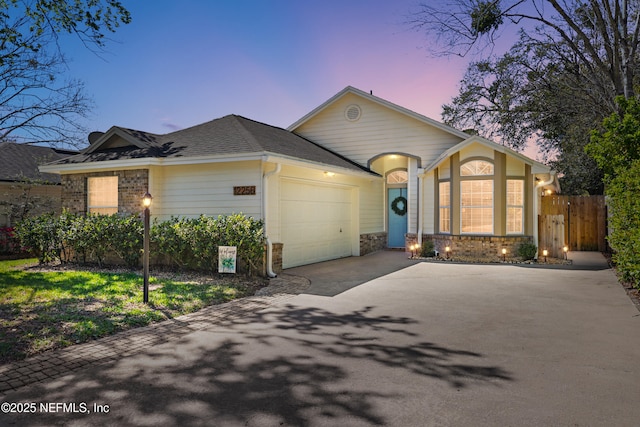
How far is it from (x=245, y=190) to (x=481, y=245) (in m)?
7.82

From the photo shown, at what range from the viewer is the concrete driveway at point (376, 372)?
318 centimetres

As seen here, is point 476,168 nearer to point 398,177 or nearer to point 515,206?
point 515,206

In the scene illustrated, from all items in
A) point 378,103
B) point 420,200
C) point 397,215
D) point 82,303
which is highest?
point 378,103

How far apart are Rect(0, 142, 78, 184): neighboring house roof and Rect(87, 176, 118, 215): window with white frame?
5574 millimetres

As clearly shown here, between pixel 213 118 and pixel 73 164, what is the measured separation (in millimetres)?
4483

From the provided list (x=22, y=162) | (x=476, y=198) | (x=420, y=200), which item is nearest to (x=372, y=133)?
(x=420, y=200)

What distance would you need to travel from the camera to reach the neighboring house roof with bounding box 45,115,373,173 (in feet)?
34.4

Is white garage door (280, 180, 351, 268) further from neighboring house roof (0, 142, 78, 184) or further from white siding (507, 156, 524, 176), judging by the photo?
neighboring house roof (0, 142, 78, 184)

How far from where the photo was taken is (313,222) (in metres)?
12.2

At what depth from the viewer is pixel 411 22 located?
1115 centimetres

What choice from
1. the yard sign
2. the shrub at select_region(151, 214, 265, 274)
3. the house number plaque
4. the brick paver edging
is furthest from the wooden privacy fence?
the brick paver edging

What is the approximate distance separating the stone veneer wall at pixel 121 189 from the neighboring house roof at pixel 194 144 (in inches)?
17.5

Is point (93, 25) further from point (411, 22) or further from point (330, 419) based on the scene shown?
point (330, 419)

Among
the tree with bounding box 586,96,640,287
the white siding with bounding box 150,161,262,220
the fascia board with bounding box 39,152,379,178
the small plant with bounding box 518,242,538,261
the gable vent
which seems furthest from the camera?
the gable vent
